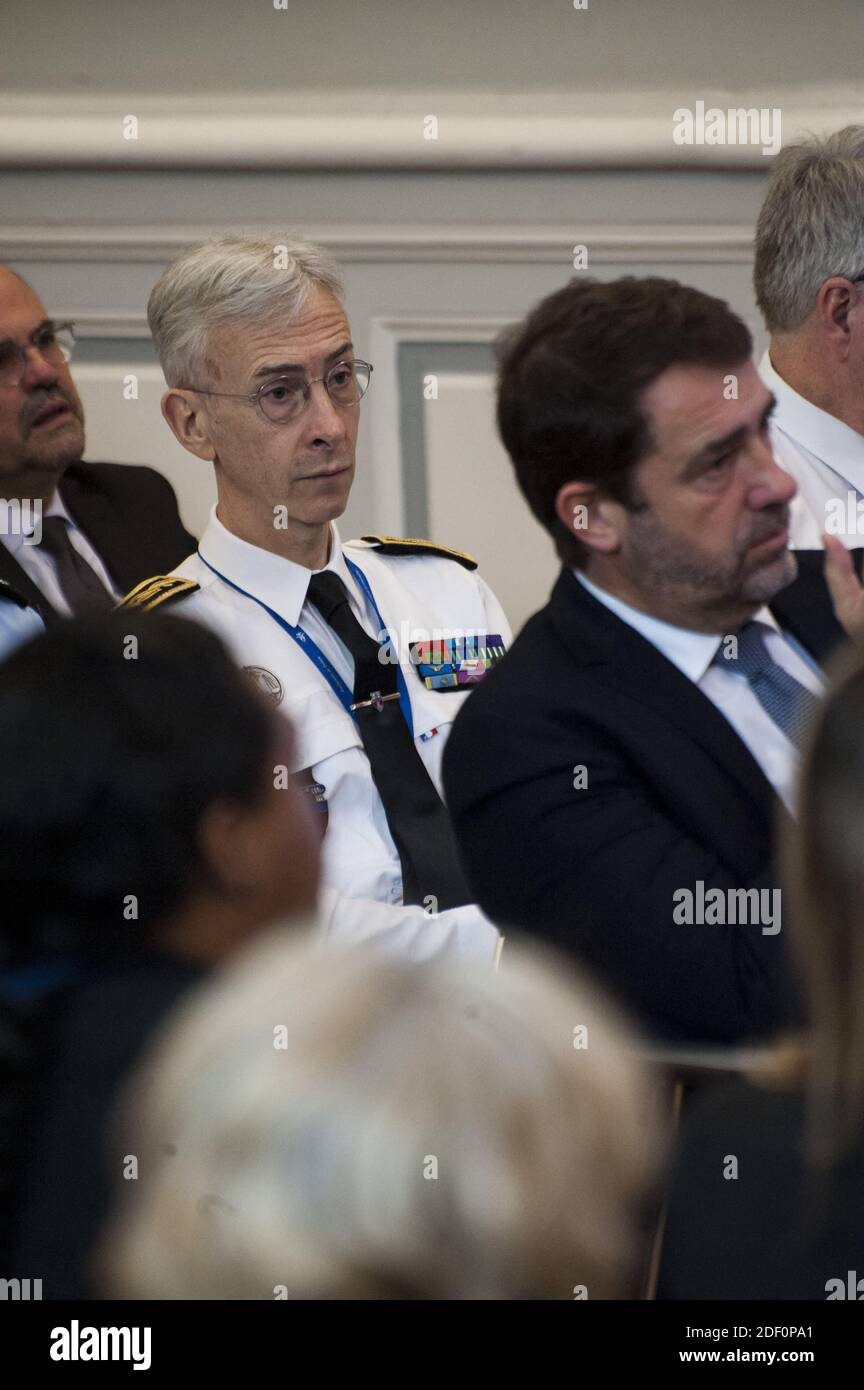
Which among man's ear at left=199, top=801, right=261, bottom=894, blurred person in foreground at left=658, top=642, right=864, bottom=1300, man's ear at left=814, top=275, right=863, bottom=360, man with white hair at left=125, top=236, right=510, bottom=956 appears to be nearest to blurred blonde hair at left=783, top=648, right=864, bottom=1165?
blurred person in foreground at left=658, top=642, right=864, bottom=1300

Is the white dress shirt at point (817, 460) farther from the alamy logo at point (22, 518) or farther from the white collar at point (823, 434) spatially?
the alamy logo at point (22, 518)

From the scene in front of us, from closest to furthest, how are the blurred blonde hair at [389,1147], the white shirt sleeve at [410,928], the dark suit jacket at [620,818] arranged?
the blurred blonde hair at [389,1147], the dark suit jacket at [620,818], the white shirt sleeve at [410,928]

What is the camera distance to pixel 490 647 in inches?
84.1

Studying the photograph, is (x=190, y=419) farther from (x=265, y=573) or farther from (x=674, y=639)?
(x=674, y=639)

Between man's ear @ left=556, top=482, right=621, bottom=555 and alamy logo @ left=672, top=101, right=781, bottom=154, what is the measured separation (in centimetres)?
122

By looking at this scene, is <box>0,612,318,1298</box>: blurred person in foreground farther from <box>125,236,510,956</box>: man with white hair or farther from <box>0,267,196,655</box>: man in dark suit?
<box>0,267,196,655</box>: man in dark suit

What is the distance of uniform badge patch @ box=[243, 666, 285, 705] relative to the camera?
1.92m

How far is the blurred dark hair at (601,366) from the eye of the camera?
4.86 feet

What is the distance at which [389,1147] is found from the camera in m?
0.69

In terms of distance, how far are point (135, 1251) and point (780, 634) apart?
3.33 feet

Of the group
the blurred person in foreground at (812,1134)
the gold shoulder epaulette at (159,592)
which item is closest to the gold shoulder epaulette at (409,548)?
the gold shoulder epaulette at (159,592)

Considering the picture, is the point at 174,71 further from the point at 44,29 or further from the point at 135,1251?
the point at 135,1251
